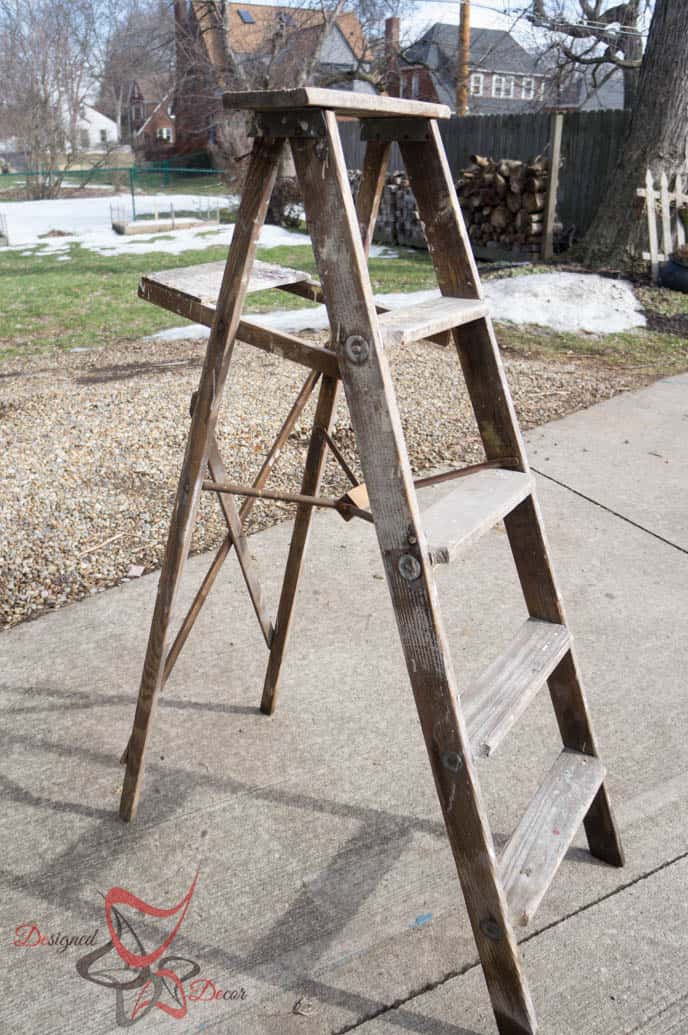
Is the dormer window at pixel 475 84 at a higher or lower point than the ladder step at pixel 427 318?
higher

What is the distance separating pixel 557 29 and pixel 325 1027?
18538mm

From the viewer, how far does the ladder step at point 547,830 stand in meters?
1.73

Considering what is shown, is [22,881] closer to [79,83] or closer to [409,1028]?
[409,1028]

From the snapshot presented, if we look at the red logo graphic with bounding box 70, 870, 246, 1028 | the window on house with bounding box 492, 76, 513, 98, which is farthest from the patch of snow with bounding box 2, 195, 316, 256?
the window on house with bounding box 492, 76, 513, 98

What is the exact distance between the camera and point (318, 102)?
1459 millimetres

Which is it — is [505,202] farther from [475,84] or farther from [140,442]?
[475,84]

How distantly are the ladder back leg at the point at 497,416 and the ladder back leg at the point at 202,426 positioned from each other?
0.36m

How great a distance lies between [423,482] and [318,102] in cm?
83

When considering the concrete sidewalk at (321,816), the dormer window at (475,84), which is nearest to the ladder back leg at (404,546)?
the concrete sidewalk at (321,816)

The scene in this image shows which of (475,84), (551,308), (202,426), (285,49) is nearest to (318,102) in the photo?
(202,426)

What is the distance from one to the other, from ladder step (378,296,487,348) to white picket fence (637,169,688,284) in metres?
8.01

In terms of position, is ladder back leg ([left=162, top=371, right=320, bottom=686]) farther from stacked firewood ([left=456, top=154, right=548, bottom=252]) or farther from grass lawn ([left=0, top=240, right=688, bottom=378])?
stacked firewood ([left=456, top=154, right=548, bottom=252])

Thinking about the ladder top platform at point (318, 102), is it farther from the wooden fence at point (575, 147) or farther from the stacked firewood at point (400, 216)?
the stacked firewood at point (400, 216)

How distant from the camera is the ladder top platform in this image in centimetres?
146
